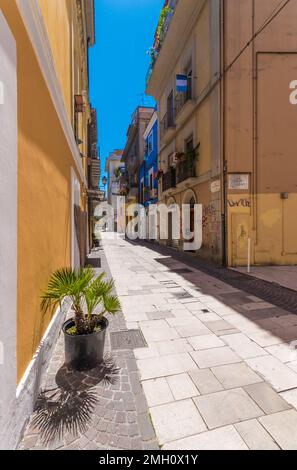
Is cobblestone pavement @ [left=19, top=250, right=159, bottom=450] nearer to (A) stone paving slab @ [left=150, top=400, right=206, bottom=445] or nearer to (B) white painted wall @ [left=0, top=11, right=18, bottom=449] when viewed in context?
(A) stone paving slab @ [left=150, top=400, right=206, bottom=445]

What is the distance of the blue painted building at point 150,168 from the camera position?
19203mm

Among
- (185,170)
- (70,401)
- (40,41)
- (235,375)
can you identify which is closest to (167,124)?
(185,170)

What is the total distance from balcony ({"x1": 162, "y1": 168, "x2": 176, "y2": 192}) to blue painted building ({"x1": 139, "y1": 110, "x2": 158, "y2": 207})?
269 centimetres

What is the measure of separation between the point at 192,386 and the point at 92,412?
1.01m

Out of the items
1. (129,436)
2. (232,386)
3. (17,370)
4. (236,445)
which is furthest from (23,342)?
(232,386)

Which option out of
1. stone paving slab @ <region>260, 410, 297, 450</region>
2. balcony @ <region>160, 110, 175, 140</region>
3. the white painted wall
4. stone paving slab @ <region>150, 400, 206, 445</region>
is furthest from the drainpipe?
the white painted wall

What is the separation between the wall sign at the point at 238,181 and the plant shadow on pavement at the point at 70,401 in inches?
310

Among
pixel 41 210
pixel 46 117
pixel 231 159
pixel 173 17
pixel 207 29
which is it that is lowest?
pixel 41 210

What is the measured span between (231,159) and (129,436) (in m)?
8.99

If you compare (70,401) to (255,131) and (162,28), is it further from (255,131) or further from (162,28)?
(162,28)

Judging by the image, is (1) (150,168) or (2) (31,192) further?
(1) (150,168)

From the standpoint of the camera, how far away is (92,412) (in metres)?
2.16

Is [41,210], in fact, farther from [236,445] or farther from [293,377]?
[293,377]

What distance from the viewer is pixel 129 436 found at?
75.7 inches
